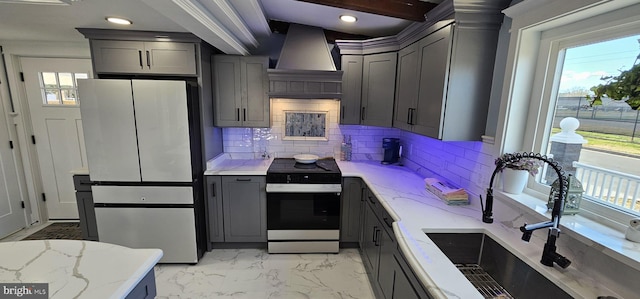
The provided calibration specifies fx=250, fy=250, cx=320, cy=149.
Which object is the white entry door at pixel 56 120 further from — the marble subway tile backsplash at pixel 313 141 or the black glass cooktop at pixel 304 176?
the black glass cooktop at pixel 304 176

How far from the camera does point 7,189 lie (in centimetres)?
296

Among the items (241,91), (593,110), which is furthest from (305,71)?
(593,110)

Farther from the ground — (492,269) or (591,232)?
(591,232)

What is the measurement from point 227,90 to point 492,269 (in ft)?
8.88

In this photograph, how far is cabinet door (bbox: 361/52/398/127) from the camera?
7.99ft

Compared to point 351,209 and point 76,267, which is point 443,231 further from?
point 76,267

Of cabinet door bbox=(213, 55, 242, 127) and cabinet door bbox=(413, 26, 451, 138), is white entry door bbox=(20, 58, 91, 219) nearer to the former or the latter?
cabinet door bbox=(213, 55, 242, 127)

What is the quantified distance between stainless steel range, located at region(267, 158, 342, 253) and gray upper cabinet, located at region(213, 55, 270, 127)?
2.09 ft

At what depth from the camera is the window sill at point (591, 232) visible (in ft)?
3.13

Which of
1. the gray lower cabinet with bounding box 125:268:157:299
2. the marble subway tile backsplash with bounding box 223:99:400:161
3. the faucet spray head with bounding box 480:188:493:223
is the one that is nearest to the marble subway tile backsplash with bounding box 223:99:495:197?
the marble subway tile backsplash with bounding box 223:99:400:161

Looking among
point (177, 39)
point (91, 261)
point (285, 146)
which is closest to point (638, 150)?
point (91, 261)

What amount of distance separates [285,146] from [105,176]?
1.78 metres

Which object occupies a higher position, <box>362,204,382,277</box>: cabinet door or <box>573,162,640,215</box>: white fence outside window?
<box>573,162,640,215</box>: white fence outside window

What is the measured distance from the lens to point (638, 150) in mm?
1056
